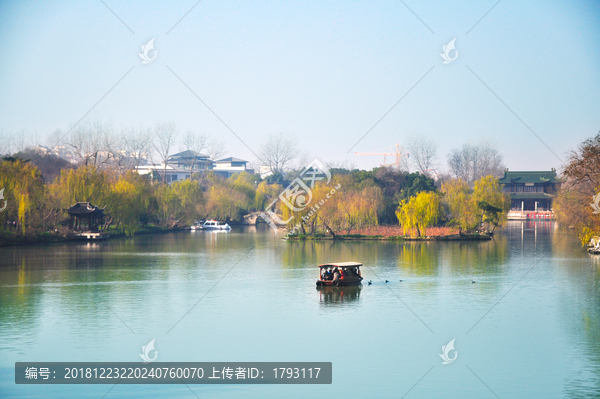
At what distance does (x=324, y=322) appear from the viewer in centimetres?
1536

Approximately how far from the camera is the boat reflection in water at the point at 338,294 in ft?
59.5

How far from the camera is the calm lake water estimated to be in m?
11.2

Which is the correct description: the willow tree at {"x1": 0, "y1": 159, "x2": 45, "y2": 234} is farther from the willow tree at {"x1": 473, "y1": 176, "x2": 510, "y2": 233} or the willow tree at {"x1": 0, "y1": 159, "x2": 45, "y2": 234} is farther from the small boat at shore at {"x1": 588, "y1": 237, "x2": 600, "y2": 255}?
the small boat at shore at {"x1": 588, "y1": 237, "x2": 600, "y2": 255}

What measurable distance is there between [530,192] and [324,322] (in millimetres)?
63485

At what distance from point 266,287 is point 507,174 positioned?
60367 millimetres

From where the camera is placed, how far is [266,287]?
20.6 m

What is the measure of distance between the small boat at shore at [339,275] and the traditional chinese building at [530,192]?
55.1m

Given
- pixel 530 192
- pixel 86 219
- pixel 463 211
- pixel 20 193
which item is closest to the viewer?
pixel 20 193

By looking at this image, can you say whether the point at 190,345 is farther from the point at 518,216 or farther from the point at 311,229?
the point at 518,216

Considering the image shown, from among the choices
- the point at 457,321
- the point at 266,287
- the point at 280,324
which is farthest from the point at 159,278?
the point at 457,321

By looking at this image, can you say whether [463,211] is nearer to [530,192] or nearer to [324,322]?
[324,322]

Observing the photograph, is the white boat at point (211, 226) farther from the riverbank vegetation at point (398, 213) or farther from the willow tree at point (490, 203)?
the willow tree at point (490, 203)

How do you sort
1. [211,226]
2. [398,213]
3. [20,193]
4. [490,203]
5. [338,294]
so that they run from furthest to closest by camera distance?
1. [211,226]
2. [490,203]
3. [398,213]
4. [20,193]
5. [338,294]

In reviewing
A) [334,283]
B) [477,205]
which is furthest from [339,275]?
[477,205]
